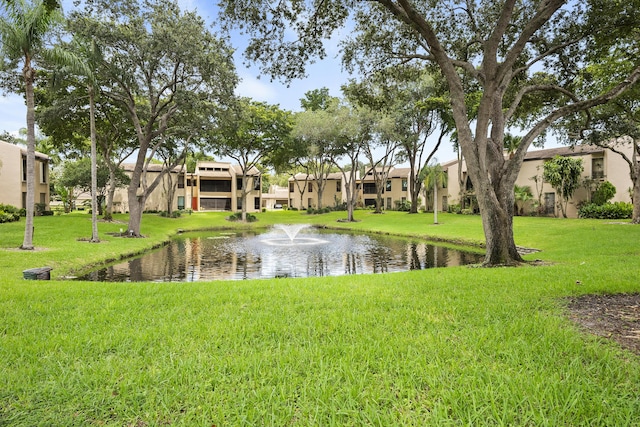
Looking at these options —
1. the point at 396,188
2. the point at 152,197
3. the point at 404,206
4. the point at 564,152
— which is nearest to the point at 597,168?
the point at 564,152

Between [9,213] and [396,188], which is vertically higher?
[396,188]

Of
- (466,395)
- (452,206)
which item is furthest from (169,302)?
(452,206)

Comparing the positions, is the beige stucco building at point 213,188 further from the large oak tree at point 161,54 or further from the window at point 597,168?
the window at point 597,168

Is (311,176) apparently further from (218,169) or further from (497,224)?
(497,224)

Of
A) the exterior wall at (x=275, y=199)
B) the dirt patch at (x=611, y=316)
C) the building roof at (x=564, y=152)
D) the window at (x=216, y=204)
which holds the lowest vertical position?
the dirt patch at (x=611, y=316)

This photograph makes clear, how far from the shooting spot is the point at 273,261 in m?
14.0

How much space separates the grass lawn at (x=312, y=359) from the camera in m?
2.65

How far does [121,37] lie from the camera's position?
16.8m

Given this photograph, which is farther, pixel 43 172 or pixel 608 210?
pixel 43 172

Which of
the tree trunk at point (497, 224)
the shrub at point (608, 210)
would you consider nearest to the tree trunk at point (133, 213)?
the tree trunk at point (497, 224)

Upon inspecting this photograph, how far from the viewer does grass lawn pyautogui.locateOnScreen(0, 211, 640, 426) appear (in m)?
2.65

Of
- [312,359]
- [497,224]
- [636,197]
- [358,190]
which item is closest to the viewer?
[312,359]

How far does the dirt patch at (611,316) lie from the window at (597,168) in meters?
28.7

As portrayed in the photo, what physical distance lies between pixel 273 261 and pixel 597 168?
96.0ft
